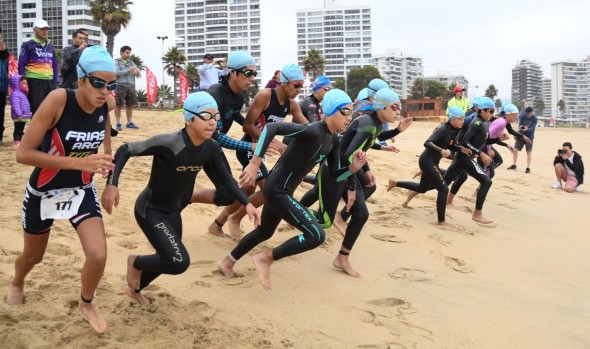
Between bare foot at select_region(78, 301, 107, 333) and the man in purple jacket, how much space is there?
17.5 ft

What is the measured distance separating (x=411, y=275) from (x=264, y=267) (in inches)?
68.4

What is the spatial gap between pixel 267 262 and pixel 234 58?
7.54ft

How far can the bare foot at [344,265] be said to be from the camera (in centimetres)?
512

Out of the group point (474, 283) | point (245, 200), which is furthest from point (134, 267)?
point (474, 283)

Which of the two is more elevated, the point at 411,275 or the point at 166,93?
the point at 166,93

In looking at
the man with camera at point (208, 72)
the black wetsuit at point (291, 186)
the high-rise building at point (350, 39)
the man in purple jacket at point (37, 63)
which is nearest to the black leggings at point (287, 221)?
the black wetsuit at point (291, 186)

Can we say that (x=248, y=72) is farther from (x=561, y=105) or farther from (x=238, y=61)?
(x=561, y=105)

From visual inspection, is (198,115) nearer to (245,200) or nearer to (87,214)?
(245,200)

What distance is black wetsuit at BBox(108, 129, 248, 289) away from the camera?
3.67 m

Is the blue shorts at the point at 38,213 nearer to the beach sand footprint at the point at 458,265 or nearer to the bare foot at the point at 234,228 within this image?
the bare foot at the point at 234,228

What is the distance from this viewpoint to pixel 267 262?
15.0 ft

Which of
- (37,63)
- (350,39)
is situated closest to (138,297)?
(37,63)

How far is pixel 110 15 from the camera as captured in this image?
36.3 meters

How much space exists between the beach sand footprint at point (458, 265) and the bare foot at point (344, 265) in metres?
1.34
